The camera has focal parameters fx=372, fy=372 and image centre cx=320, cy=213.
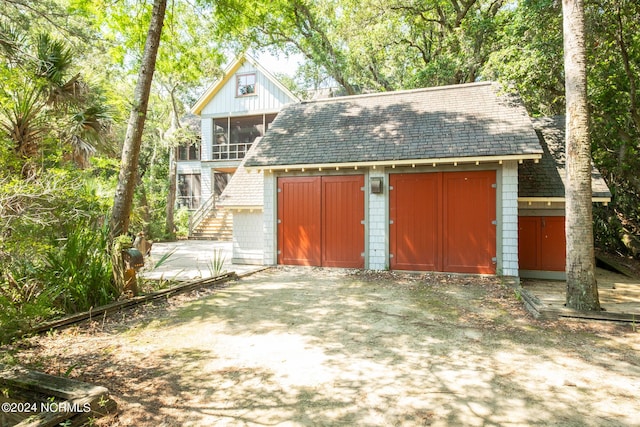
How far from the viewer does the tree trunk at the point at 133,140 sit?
6.43 metres

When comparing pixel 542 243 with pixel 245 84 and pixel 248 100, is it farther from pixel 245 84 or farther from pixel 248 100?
pixel 245 84

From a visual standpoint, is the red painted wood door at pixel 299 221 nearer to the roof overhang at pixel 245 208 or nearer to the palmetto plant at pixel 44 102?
the roof overhang at pixel 245 208

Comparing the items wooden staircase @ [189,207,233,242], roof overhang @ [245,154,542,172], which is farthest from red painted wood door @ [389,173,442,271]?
wooden staircase @ [189,207,233,242]

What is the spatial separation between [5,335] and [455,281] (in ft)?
25.5

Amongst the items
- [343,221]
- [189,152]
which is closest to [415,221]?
[343,221]

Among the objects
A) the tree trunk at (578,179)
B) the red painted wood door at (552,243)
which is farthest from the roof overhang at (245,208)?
the tree trunk at (578,179)

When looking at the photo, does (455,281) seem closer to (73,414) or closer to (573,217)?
(573,217)

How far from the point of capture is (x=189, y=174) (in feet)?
83.3

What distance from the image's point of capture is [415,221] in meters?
9.35

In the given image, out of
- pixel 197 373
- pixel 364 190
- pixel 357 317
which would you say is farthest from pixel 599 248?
pixel 197 373

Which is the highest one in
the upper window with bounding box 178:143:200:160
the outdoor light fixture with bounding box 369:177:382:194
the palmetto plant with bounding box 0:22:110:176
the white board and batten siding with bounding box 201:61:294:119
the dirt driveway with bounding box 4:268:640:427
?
the white board and batten siding with bounding box 201:61:294:119

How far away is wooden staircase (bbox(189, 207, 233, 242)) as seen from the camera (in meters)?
19.3

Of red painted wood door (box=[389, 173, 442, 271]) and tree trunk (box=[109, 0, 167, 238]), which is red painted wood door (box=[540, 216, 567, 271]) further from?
tree trunk (box=[109, 0, 167, 238])

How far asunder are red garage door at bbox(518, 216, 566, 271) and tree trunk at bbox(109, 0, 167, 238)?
9.10 meters
